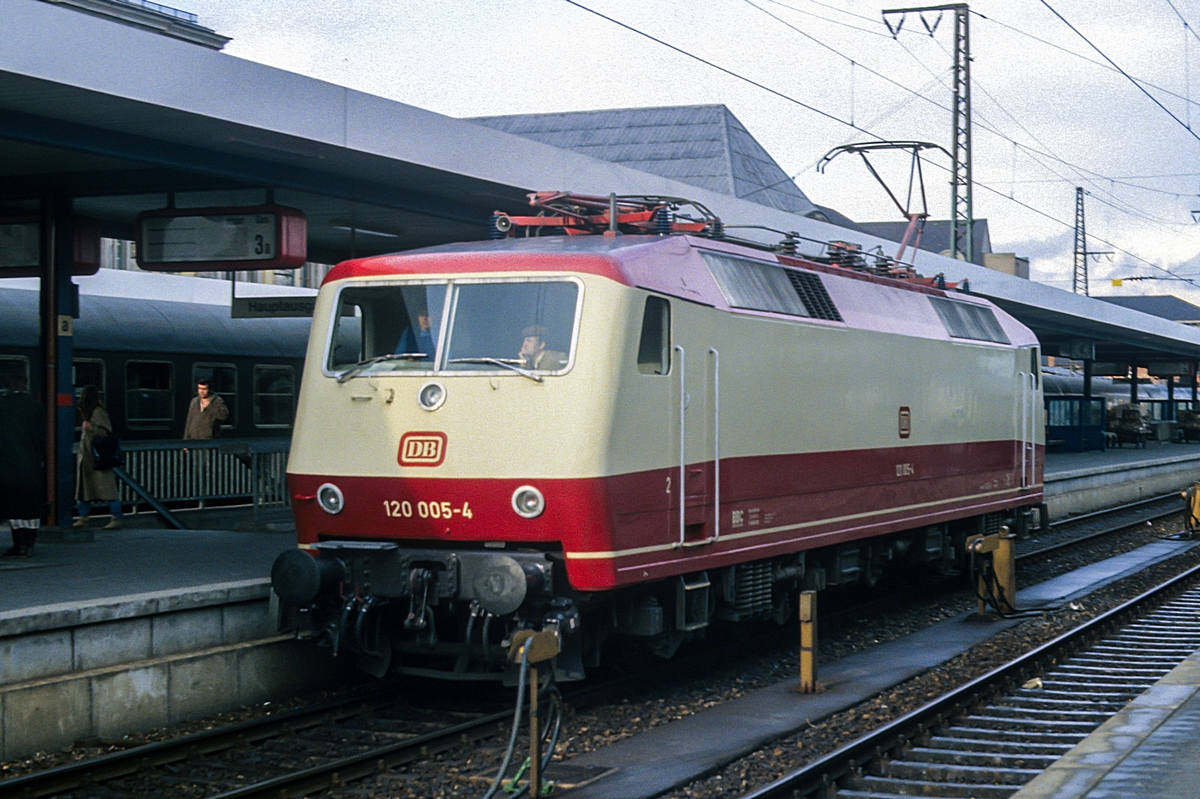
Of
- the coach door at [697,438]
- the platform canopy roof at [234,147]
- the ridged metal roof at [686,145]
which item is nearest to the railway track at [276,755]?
the coach door at [697,438]

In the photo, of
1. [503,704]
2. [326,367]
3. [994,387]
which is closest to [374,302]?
[326,367]

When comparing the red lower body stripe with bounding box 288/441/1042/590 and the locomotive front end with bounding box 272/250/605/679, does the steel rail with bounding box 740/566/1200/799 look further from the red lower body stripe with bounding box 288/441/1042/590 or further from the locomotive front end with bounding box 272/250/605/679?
the locomotive front end with bounding box 272/250/605/679

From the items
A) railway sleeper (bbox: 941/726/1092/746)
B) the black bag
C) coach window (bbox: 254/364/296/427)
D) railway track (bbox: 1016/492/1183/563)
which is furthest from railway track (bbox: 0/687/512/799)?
coach window (bbox: 254/364/296/427)

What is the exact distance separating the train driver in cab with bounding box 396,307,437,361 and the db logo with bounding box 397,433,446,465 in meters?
0.55

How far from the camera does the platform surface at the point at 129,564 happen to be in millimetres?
10133

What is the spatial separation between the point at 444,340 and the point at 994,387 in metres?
8.92

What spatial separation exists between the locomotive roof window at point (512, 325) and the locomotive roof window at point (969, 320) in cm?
692

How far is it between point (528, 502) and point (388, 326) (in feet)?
5.87

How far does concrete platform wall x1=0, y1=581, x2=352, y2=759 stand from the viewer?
816 cm

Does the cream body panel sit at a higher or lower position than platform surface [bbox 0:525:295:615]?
higher

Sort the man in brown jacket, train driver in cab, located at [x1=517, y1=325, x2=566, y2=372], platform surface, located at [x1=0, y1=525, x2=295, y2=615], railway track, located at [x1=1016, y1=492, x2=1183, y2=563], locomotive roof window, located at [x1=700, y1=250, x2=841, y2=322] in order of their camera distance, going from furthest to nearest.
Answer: railway track, located at [x1=1016, y1=492, x2=1183, y2=563] < the man in brown jacket < locomotive roof window, located at [x1=700, y1=250, x2=841, y2=322] < platform surface, located at [x1=0, y1=525, x2=295, y2=615] < train driver in cab, located at [x1=517, y1=325, x2=566, y2=372]

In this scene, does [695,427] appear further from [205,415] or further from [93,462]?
[205,415]

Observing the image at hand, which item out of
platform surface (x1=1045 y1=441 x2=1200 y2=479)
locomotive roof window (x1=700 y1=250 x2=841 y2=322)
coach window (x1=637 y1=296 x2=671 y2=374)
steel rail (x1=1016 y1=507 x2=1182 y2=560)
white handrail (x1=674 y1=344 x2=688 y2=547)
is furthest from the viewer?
platform surface (x1=1045 y1=441 x2=1200 y2=479)

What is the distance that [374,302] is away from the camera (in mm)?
9719
